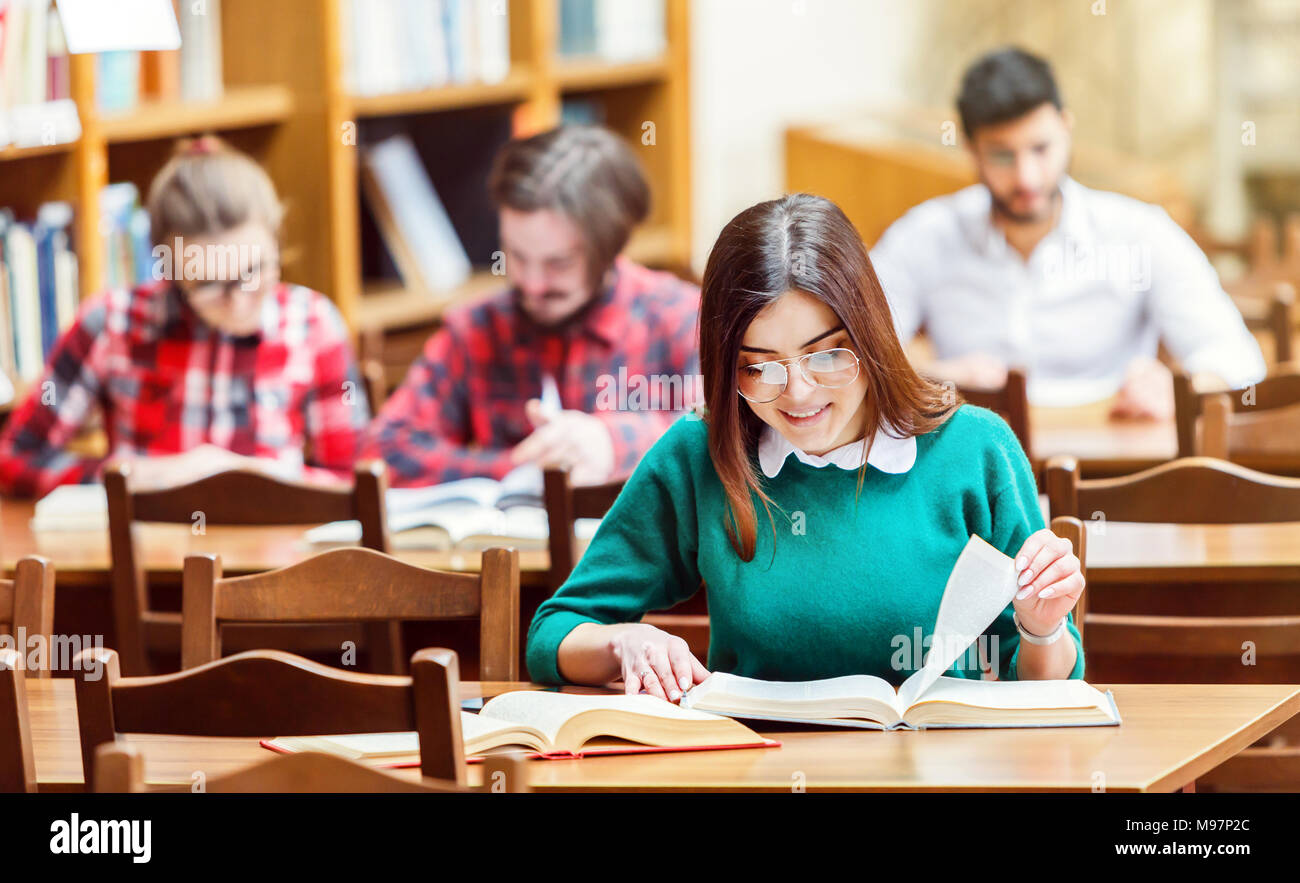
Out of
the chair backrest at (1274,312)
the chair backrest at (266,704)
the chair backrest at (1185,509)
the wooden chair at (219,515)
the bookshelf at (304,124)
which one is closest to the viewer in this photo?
the chair backrest at (266,704)

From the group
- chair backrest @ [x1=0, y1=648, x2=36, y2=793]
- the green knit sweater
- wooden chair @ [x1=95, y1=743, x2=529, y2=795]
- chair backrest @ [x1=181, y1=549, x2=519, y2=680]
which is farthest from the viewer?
chair backrest @ [x1=181, y1=549, x2=519, y2=680]

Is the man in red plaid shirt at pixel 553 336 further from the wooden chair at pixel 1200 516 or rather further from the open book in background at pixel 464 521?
the wooden chair at pixel 1200 516

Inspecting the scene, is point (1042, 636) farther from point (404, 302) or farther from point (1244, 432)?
point (404, 302)

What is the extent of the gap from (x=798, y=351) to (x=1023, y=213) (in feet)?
6.75

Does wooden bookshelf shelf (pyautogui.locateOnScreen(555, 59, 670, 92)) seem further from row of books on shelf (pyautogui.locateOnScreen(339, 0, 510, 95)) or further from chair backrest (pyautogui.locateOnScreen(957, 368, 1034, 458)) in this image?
chair backrest (pyautogui.locateOnScreen(957, 368, 1034, 458))

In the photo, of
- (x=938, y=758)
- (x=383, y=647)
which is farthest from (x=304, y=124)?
(x=938, y=758)

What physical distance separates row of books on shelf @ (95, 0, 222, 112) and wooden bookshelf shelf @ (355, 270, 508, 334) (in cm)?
66

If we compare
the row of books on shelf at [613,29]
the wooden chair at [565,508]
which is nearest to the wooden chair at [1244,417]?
the wooden chair at [565,508]

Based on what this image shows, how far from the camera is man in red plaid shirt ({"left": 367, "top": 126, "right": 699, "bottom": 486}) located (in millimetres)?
3012

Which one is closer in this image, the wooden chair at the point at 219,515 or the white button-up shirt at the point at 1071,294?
the wooden chair at the point at 219,515

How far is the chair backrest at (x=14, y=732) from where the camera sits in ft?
Result: 4.98

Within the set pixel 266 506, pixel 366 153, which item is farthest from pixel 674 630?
pixel 366 153

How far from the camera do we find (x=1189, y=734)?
1552 mm

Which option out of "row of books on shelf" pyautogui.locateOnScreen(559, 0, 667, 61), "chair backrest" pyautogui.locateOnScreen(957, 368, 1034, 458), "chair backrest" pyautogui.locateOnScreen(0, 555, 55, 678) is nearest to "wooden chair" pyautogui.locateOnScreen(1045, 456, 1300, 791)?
"chair backrest" pyautogui.locateOnScreen(957, 368, 1034, 458)
